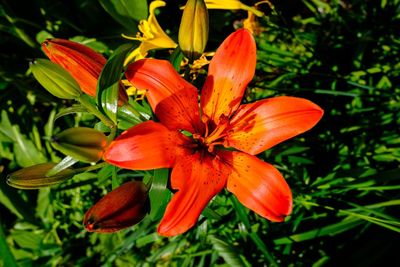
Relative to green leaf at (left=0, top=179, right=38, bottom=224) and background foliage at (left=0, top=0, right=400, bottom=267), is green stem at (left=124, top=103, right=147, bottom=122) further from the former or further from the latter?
green leaf at (left=0, top=179, right=38, bottom=224)

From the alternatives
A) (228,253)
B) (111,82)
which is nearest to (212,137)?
(111,82)

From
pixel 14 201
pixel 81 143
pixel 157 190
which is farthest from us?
pixel 14 201

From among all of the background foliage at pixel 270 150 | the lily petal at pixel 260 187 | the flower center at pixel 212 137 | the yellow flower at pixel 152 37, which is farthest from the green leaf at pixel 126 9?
the lily petal at pixel 260 187

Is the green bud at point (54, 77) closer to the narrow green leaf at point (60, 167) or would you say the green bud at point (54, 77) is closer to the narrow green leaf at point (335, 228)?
the narrow green leaf at point (60, 167)

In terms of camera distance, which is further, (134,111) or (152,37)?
(152,37)

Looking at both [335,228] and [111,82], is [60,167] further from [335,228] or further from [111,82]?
[335,228]

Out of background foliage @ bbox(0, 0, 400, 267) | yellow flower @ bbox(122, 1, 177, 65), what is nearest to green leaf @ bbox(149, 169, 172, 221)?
yellow flower @ bbox(122, 1, 177, 65)
